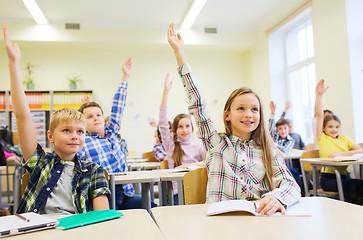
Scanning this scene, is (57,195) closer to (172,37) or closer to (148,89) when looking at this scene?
(172,37)

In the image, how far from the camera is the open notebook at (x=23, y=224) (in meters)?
0.76

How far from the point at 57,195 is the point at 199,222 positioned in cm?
68

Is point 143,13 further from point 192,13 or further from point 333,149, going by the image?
point 333,149

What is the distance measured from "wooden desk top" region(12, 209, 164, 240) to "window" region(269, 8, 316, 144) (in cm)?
538

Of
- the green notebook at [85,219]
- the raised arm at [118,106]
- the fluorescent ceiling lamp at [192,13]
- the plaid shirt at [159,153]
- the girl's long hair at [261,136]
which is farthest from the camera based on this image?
the fluorescent ceiling lamp at [192,13]

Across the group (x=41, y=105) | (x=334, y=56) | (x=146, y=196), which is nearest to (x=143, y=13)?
(x=41, y=105)

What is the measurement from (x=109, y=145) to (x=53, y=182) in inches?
40.3

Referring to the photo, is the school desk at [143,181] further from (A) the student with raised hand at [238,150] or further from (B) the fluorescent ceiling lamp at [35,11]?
(B) the fluorescent ceiling lamp at [35,11]

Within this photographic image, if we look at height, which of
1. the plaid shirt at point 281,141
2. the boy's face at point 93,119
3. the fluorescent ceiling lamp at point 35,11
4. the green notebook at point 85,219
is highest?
the fluorescent ceiling lamp at point 35,11

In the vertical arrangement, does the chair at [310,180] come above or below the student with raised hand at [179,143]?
below

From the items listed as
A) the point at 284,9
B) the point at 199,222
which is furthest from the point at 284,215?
the point at 284,9

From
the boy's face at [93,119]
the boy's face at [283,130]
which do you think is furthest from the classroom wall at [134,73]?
the boy's face at [93,119]

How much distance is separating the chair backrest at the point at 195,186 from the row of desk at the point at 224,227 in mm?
369

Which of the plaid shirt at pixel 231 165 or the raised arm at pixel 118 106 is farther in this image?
the raised arm at pixel 118 106
